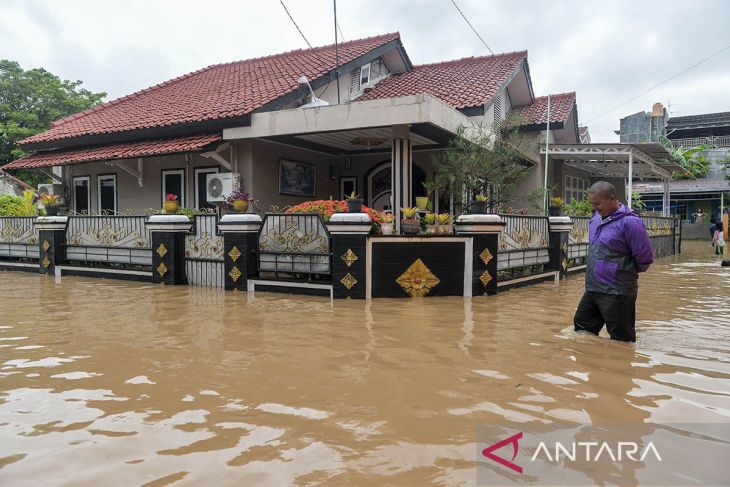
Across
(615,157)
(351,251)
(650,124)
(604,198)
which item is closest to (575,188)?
(615,157)

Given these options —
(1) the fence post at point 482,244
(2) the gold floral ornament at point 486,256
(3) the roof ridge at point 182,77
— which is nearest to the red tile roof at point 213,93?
(3) the roof ridge at point 182,77

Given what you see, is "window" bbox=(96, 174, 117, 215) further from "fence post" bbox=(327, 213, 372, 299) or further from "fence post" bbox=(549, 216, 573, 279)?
"fence post" bbox=(549, 216, 573, 279)

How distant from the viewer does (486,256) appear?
8656mm

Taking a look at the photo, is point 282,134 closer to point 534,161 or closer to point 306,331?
point 306,331

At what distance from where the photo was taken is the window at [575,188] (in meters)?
18.7

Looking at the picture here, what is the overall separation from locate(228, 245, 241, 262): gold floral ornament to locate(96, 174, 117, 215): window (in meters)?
7.69

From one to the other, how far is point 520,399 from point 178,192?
488 inches

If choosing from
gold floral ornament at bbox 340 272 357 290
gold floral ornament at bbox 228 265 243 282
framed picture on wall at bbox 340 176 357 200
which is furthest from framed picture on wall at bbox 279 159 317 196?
gold floral ornament at bbox 340 272 357 290

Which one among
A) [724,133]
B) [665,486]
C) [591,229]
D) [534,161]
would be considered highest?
[724,133]

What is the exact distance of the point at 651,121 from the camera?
125ft

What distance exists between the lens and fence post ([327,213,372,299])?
8.16 metres

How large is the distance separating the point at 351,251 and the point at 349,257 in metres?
0.10

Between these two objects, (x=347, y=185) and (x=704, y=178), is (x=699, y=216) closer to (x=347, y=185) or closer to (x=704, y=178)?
(x=704, y=178)

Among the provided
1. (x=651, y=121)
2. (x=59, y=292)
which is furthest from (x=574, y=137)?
(x=651, y=121)
